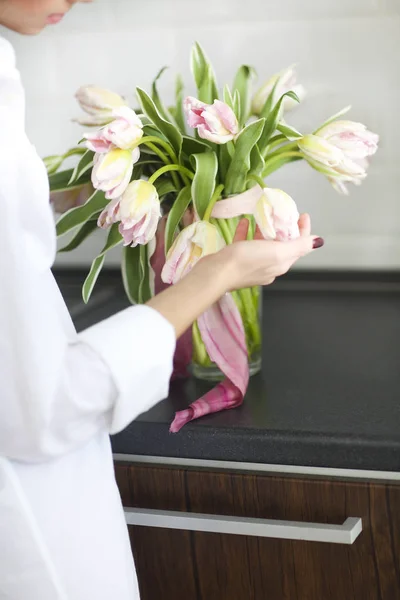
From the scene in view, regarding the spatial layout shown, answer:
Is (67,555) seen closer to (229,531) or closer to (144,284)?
(229,531)

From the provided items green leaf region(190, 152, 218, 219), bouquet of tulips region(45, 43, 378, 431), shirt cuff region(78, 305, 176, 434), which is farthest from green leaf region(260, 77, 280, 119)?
shirt cuff region(78, 305, 176, 434)

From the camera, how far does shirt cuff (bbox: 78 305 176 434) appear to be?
0.71 meters

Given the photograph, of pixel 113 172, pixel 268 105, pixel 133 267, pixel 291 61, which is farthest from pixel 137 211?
pixel 291 61

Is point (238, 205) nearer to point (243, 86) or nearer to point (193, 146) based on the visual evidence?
point (193, 146)

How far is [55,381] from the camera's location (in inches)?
27.2

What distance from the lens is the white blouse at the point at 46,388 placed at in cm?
69

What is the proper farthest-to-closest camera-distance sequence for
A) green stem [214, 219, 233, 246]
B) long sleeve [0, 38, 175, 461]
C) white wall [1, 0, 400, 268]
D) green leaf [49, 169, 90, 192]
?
white wall [1, 0, 400, 268] → green leaf [49, 169, 90, 192] → green stem [214, 219, 233, 246] → long sleeve [0, 38, 175, 461]

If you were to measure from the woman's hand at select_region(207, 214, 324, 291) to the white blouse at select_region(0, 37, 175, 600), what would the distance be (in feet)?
0.39

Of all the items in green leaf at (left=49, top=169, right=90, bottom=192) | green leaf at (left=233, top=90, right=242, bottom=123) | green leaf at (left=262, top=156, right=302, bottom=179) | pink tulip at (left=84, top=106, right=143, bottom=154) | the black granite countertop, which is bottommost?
the black granite countertop

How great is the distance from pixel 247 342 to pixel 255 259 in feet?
0.88

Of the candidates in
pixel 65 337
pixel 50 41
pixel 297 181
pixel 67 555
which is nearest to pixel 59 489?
pixel 67 555

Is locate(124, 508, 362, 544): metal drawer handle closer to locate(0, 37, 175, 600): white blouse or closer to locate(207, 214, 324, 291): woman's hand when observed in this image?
locate(0, 37, 175, 600): white blouse

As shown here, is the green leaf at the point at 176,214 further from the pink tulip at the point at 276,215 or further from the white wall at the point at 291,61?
the white wall at the point at 291,61

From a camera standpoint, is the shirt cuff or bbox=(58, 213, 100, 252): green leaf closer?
the shirt cuff
